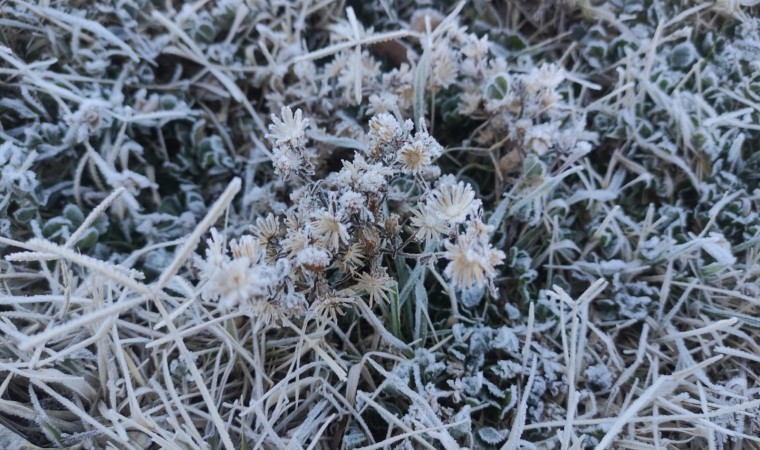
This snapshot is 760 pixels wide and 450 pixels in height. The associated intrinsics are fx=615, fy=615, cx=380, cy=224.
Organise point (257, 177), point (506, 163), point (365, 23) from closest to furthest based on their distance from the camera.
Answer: point (506, 163) < point (257, 177) < point (365, 23)

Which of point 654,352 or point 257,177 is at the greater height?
point 257,177

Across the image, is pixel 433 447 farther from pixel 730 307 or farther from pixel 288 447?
pixel 730 307

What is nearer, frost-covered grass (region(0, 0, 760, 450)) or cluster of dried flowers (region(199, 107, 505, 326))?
cluster of dried flowers (region(199, 107, 505, 326))

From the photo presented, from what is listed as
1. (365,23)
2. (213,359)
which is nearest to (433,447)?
(213,359)

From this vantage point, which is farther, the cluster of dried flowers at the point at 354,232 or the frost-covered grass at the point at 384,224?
the frost-covered grass at the point at 384,224

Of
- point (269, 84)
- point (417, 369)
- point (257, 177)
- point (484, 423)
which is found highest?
point (269, 84)

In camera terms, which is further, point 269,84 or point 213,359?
point 269,84

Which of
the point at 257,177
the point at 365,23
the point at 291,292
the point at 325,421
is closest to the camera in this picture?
the point at 291,292

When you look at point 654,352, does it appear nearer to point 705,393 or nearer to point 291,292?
point 705,393
